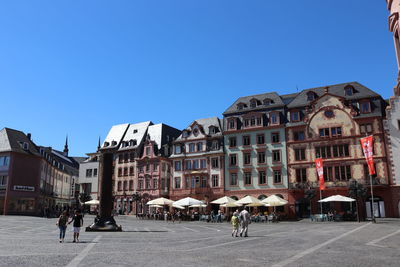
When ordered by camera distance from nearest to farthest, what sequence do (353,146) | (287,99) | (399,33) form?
(399,33), (353,146), (287,99)

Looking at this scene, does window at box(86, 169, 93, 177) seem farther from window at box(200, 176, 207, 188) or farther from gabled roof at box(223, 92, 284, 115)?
gabled roof at box(223, 92, 284, 115)

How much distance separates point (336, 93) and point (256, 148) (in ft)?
Answer: 44.5

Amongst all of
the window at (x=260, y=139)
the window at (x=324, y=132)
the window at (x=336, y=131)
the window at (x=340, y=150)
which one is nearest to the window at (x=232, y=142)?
the window at (x=260, y=139)

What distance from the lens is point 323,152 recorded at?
4906 centimetres

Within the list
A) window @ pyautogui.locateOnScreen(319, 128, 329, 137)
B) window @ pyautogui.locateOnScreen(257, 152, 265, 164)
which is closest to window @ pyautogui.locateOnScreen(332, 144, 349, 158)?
window @ pyautogui.locateOnScreen(319, 128, 329, 137)

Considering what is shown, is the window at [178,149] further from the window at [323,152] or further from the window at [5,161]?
the window at [5,161]

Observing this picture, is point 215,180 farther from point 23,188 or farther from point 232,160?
point 23,188

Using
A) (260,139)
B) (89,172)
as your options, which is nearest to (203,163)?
(260,139)

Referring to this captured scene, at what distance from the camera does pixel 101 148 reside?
243 feet

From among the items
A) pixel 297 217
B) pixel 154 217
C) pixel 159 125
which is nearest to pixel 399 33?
pixel 297 217

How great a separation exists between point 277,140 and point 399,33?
3507 centimetres

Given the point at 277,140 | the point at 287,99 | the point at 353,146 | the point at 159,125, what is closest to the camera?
the point at 353,146

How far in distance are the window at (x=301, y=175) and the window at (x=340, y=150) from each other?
453 cm

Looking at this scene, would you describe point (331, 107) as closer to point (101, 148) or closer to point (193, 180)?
point (193, 180)
